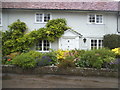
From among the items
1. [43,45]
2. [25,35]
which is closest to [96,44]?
[43,45]

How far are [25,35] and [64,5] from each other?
16.3 feet

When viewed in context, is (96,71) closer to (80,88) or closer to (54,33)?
(80,88)

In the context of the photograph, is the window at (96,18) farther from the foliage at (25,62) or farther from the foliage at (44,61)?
the foliage at (25,62)

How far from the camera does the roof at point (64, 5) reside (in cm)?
1273

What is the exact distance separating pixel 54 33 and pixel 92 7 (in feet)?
15.4

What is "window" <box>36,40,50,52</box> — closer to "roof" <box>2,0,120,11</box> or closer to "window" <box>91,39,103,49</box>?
"roof" <box>2,0,120,11</box>

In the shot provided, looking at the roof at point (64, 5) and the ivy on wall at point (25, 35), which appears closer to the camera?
the ivy on wall at point (25, 35)

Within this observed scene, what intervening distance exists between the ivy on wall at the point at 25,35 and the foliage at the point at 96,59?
14.3 feet

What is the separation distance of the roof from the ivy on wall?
154 cm

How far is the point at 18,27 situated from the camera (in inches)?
486

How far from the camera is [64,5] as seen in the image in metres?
13.2

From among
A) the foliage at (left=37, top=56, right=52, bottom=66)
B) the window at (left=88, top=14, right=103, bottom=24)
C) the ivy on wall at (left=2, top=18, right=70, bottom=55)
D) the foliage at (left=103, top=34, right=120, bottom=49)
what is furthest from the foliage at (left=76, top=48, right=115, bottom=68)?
the window at (left=88, top=14, right=103, bottom=24)

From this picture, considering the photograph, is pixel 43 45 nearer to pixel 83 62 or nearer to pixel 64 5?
pixel 64 5

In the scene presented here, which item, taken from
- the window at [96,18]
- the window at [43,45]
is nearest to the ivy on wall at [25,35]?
the window at [43,45]
